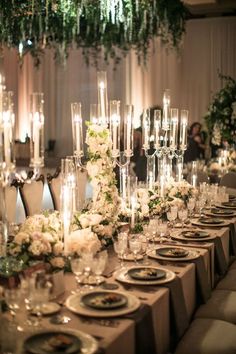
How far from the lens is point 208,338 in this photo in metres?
2.77

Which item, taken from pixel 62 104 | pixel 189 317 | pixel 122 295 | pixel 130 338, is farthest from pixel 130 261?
pixel 62 104

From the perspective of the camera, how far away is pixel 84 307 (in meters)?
2.36

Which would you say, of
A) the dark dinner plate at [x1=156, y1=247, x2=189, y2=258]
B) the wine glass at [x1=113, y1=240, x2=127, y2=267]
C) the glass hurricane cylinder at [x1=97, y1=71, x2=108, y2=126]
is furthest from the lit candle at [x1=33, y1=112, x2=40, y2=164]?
the dark dinner plate at [x1=156, y1=247, x2=189, y2=258]

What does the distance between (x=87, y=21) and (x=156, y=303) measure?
617cm

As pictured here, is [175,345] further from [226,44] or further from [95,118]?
[226,44]

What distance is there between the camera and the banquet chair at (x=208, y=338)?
8.74ft

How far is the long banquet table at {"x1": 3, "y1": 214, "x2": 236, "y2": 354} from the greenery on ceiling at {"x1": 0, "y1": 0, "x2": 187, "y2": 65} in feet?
12.4

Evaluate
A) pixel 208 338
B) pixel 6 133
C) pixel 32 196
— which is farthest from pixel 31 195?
pixel 208 338

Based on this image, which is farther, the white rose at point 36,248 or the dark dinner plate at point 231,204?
the dark dinner plate at point 231,204

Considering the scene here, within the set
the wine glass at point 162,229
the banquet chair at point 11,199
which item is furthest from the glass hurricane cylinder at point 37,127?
the banquet chair at point 11,199

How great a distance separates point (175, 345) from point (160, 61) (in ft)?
34.4

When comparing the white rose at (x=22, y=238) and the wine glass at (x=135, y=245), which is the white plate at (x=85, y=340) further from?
the wine glass at (x=135, y=245)

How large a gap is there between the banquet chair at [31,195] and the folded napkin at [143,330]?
8.67ft

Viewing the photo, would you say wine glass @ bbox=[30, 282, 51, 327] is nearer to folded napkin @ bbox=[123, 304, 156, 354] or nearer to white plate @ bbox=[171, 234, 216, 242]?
folded napkin @ bbox=[123, 304, 156, 354]
